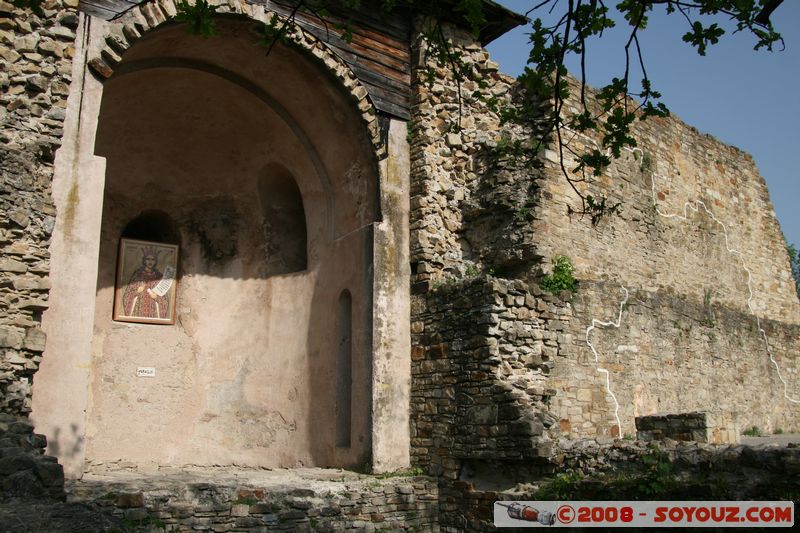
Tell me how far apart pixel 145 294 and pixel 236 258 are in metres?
1.42

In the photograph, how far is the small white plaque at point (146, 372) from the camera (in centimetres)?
1103

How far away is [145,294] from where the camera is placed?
11297 millimetres

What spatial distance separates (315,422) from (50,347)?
3.91m

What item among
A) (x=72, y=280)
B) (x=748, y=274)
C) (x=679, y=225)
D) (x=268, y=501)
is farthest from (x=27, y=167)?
(x=748, y=274)

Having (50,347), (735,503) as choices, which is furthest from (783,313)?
(50,347)

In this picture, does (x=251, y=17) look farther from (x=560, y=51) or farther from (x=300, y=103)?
(x=560, y=51)

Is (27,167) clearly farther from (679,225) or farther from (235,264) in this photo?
(679,225)

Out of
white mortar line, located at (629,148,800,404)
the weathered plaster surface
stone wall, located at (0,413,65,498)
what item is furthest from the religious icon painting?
white mortar line, located at (629,148,800,404)

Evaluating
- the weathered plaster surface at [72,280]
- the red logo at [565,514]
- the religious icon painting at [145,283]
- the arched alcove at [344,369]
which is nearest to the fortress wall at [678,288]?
the red logo at [565,514]

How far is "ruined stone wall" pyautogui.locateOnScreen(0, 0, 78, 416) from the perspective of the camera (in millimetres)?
6922

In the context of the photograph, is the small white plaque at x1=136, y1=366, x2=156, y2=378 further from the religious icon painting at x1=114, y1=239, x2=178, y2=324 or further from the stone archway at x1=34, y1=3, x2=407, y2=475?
the religious icon painting at x1=114, y1=239, x2=178, y2=324

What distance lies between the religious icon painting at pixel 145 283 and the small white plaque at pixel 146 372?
0.64m

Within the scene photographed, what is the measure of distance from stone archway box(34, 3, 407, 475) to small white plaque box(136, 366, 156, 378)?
0.06 m

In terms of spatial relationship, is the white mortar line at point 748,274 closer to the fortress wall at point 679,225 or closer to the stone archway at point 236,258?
the fortress wall at point 679,225
